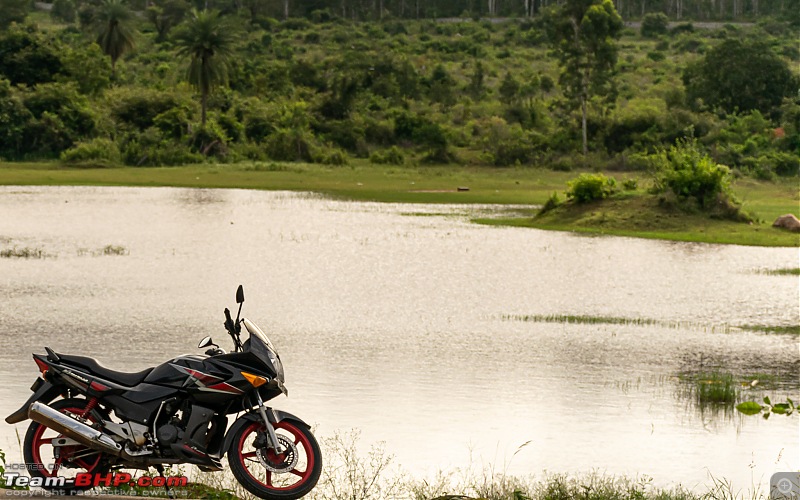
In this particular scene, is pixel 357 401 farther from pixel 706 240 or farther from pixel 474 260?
pixel 706 240

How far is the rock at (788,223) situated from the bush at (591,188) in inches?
187

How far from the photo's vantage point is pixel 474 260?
26219 millimetres

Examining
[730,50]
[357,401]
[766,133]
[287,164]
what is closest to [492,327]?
[357,401]

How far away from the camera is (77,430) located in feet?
23.8

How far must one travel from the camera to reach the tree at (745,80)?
66.6 metres

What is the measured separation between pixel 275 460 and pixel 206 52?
59.8 metres

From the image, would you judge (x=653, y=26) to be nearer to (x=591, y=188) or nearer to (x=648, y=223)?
(x=591, y=188)

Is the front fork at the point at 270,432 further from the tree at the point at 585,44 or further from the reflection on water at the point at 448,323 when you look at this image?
the tree at the point at 585,44

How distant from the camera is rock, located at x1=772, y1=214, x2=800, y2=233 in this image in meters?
33.5

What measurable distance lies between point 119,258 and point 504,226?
42.9 ft

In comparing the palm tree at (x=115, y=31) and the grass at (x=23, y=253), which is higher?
the palm tree at (x=115, y=31)

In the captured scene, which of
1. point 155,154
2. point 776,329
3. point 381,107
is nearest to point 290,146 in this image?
point 155,154

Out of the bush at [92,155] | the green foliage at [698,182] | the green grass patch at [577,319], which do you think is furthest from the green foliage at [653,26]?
the green grass patch at [577,319]

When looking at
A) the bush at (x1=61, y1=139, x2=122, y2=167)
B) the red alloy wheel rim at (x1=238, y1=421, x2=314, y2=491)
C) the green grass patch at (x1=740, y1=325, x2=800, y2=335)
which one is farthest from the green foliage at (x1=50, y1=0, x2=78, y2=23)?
the red alloy wheel rim at (x1=238, y1=421, x2=314, y2=491)
